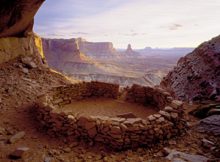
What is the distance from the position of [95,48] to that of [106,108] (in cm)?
11503

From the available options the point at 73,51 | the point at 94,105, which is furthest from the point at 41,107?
the point at 73,51

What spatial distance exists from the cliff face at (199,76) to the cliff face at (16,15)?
20.4ft

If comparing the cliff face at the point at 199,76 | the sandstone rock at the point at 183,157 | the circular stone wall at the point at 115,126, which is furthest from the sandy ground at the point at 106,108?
the sandstone rock at the point at 183,157

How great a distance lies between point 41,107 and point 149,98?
13.2 feet

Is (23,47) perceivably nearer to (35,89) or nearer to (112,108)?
(35,89)

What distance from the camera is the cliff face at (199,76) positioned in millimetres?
7109

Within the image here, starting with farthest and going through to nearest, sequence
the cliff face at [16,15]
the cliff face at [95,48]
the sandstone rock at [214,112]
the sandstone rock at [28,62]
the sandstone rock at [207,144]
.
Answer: the cliff face at [95,48]
the sandstone rock at [28,62]
the cliff face at [16,15]
the sandstone rock at [214,112]
the sandstone rock at [207,144]

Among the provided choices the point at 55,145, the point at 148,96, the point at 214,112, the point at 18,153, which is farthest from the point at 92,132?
the point at 148,96

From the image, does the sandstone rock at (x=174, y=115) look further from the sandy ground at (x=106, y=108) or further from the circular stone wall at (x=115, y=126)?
the sandy ground at (x=106, y=108)

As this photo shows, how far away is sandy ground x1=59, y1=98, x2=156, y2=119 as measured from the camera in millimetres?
6949

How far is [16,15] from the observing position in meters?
7.62

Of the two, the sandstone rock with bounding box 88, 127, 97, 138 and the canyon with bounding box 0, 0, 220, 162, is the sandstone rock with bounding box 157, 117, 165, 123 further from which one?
the sandstone rock with bounding box 88, 127, 97, 138

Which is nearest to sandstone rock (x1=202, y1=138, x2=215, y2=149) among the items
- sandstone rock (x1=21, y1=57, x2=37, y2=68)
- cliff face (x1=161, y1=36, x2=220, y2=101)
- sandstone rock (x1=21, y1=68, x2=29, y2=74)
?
cliff face (x1=161, y1=36, x2=220, y2=101)

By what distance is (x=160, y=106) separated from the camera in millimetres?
6863
